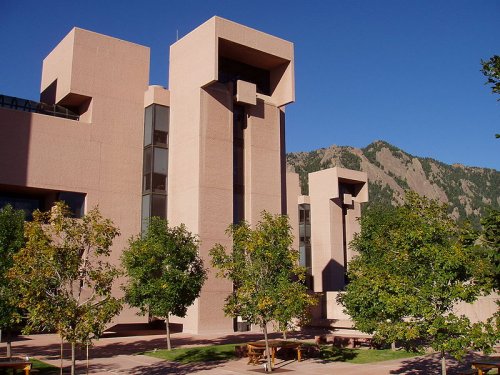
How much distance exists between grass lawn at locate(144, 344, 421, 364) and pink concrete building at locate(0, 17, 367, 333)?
8270 mm

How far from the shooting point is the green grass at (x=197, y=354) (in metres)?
23.6

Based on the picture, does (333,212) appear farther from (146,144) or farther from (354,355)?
(354,355)

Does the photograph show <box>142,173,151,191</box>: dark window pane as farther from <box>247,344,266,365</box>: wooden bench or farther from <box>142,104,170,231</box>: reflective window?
<box>247,344,266,365</box>: wooden bench

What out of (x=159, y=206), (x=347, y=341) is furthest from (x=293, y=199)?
(x=347, y=341)

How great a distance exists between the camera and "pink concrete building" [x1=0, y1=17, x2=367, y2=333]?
115 ft

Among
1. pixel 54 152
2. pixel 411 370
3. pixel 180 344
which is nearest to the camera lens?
pixel 411 370

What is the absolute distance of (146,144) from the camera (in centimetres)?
3944

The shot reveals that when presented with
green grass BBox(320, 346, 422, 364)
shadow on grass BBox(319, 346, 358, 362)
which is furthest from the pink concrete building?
green grass BBox(320, 346, 422, 364)

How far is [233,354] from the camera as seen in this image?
24.9 metres

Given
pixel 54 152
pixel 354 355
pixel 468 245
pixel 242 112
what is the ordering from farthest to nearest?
pixel 242 112
pixel 54 152
pixel 354 355
pixel 468 245

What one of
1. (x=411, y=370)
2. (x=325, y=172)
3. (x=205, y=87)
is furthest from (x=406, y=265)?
(x=325, y=172)

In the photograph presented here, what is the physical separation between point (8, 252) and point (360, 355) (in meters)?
16.9

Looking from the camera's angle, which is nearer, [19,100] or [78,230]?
[78,230]

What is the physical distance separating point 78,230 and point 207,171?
20.4 metres
